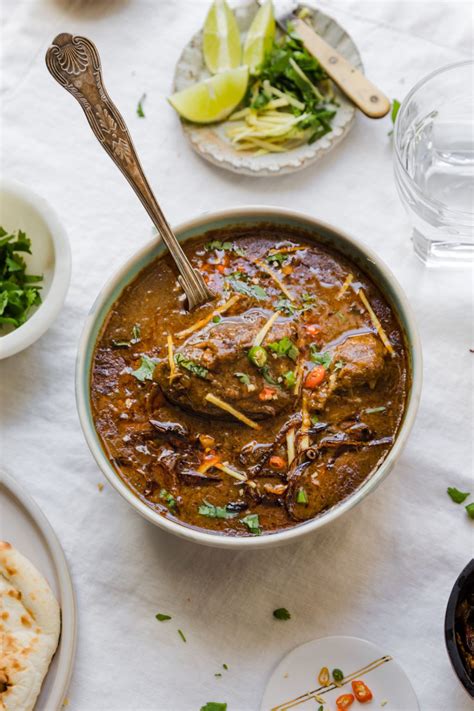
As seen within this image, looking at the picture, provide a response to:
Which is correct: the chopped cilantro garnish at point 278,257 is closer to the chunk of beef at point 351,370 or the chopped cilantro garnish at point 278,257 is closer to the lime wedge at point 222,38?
the chunk of beef at point 351,370

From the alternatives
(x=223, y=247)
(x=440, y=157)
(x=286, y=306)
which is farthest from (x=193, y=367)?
(x=440, y=157)

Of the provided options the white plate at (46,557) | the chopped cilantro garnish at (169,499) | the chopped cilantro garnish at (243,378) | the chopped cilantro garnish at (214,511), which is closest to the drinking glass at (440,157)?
the chopped cilantro garnish at (243,378)

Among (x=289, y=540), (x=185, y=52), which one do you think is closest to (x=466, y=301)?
(x=289, y=540)

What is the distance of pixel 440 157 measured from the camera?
493cm

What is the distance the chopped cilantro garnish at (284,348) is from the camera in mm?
4031

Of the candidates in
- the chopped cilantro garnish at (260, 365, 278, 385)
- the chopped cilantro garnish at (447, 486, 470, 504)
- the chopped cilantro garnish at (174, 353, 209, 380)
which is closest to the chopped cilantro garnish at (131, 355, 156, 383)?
the chopped cilantro garnish at (174, 353, 209, 380)

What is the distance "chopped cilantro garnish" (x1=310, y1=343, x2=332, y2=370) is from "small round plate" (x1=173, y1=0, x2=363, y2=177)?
120cm

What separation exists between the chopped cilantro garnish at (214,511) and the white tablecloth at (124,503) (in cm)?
54

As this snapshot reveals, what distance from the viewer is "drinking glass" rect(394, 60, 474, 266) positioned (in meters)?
4.62

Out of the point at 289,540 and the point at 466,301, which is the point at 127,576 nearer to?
the point at 289,540

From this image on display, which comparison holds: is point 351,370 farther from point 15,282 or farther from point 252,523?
point 15,282

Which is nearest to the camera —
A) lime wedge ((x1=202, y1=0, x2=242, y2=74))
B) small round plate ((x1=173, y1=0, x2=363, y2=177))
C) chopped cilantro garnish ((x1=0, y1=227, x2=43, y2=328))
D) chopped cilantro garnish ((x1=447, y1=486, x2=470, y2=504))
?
chopped cilantro garnish ((x1=447, y1=486, x2=470, y2=504))

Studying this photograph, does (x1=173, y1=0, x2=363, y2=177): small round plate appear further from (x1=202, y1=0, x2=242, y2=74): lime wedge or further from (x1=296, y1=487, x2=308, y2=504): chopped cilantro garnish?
(x1=296, y1=487, x2=308, y2=504): chopped cilantro garnish

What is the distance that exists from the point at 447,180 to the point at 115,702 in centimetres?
316
